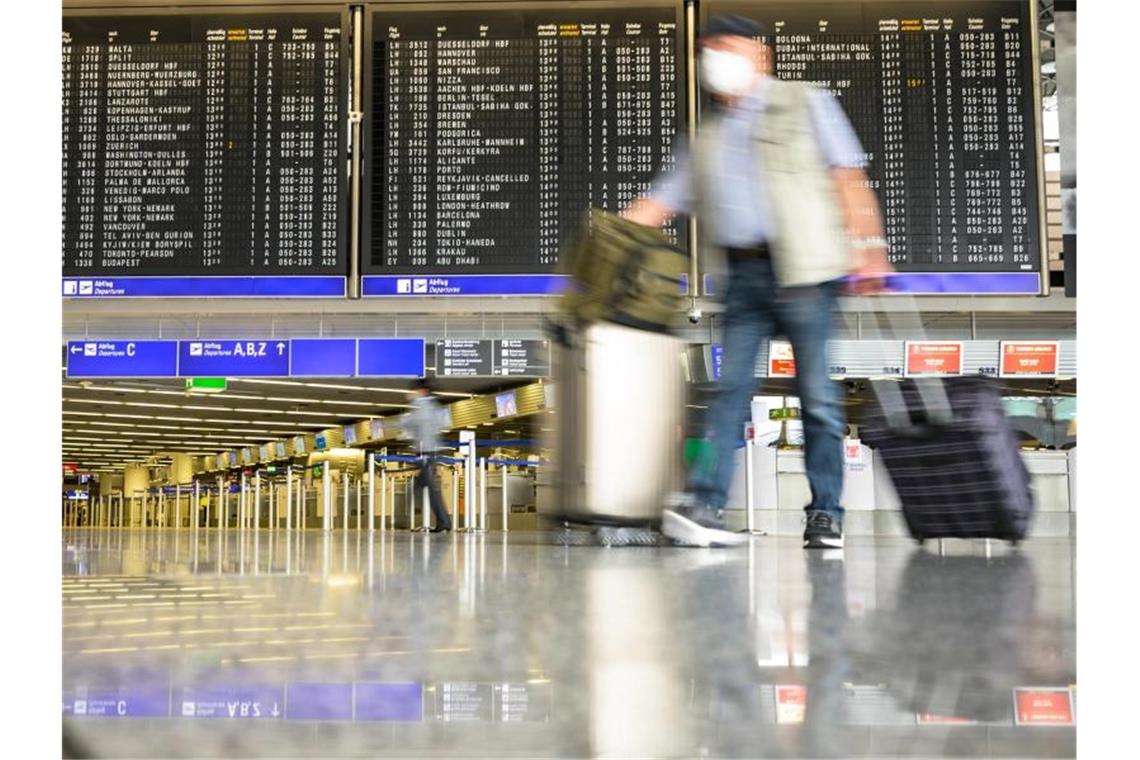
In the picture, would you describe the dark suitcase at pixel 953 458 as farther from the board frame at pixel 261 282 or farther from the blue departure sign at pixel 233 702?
the board frame at pixel 261 282

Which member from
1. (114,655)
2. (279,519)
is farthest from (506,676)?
(279,519)

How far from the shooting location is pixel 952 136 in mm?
8281

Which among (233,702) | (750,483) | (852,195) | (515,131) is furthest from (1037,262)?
(233,702)

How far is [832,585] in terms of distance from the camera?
72.5 inches

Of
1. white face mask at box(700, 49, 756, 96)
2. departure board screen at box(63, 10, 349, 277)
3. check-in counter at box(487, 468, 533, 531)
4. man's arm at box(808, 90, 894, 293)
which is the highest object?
departure board screen at box(63, 10, 349, 277)

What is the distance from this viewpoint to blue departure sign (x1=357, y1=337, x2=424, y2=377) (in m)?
9.21

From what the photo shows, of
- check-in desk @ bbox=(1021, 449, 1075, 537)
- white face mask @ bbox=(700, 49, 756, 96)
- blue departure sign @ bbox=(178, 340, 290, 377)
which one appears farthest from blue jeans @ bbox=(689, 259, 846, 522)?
blue departure sign @ bbox=(178, 340, 290, 377)

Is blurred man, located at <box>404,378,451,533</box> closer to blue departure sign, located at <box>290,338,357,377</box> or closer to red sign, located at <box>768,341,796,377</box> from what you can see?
blue departure sign, located at <box>290,338,357,377</box>

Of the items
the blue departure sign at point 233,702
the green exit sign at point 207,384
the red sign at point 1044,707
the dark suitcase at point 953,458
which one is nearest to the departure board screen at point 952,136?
the dark suitcase at point 953,458

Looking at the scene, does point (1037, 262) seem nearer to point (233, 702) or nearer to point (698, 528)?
Result: point (698, 528)

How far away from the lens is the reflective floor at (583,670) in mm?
728

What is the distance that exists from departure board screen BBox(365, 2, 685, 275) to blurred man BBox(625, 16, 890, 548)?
5.23 m

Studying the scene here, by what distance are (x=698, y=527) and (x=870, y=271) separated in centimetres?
82

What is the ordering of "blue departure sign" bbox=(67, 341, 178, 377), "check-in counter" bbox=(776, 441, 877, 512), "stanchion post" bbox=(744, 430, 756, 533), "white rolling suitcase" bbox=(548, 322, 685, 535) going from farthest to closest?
"blue departure sign" bbox=(67, 341, 178, 377), "check-in counter" bbox=(776, 441, 877, 512), "stanchion post" bbox=(744, 430, 756, 533), "white rolling suitcase" bbox=(548, 322, 685, 535)
